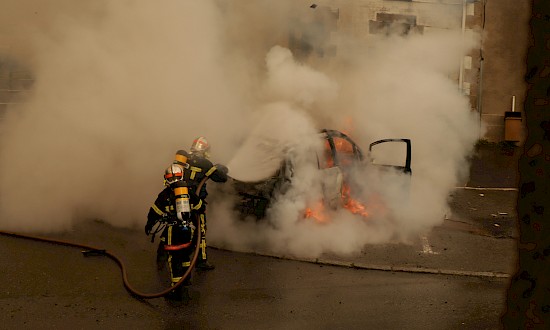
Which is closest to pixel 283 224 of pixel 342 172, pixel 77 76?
pixel 342 172

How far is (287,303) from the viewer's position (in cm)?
517

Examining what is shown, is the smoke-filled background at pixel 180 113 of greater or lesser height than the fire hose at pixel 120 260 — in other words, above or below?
above

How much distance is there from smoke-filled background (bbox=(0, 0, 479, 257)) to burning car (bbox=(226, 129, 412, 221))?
17 centimetres

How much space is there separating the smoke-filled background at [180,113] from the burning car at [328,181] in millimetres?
168

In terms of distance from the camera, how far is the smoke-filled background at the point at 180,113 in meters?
8.24

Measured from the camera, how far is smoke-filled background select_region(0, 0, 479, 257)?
324 inches

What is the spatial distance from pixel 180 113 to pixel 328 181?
120 inches

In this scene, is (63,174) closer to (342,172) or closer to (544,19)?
(342,172)

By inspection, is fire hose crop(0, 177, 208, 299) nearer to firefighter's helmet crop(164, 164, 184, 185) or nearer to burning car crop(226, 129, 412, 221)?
firefighter's helmet crop(164, 164, 184, 185)

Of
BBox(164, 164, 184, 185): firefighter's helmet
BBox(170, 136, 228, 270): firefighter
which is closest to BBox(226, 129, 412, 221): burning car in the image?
BBox(170, 136, 228, 270): firefighter

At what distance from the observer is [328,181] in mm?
7883

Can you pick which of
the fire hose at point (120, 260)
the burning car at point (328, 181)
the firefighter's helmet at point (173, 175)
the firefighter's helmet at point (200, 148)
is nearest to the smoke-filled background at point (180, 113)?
the burning car at point (328, 181)

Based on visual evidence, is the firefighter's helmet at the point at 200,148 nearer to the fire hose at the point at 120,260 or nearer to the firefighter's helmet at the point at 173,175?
the fire hose at the point at 120,260

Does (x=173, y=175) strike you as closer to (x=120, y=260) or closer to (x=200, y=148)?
(x=200, y=148)
